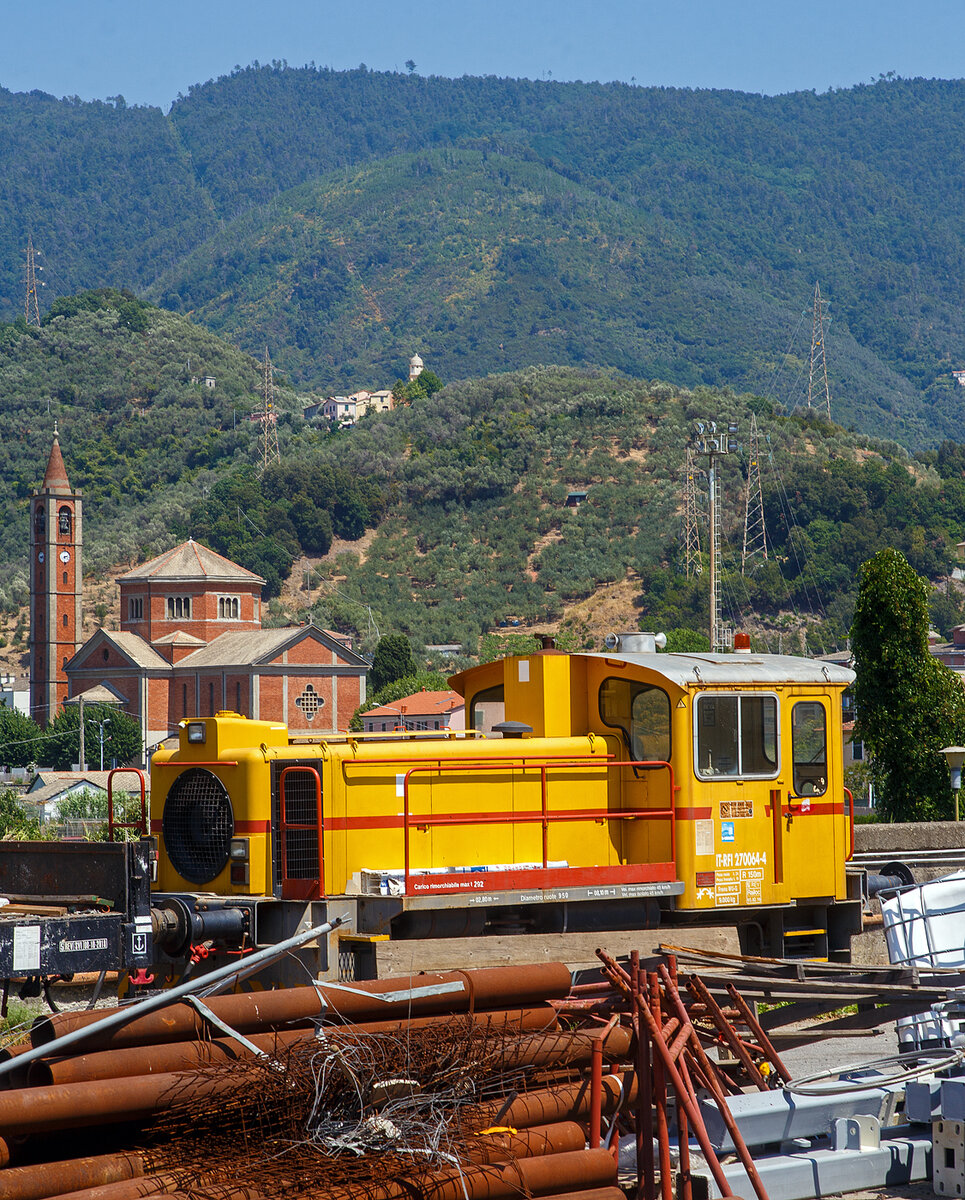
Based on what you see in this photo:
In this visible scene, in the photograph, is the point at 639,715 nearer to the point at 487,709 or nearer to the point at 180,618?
the point at 487,709

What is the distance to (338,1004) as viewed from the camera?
25.3 feet

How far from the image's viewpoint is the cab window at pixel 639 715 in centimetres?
1097

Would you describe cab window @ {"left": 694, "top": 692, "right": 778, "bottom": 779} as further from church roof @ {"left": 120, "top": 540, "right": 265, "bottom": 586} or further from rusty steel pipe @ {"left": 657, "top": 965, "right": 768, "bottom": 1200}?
church roof @ {"left": 120, "top": 540, "right": 265, "bottom": 586}

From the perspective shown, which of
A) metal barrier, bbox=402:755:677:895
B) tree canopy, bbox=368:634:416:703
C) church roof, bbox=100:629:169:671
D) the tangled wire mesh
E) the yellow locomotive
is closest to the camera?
the tangled wire mesh

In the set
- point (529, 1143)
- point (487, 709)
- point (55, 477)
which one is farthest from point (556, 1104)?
point (55, 477)

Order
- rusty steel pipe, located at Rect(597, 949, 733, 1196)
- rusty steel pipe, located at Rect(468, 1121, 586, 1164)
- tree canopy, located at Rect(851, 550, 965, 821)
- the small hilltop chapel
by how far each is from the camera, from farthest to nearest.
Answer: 1. the small hilltop chapel
2. tree canopy, located at Rect(851, 550, 965, 821)
3. rusty steel pipe, located at Rect(597, 949, 733, 1196)
4. rusty steel pipe, located at Rect(468, 1121, 586, 1164)

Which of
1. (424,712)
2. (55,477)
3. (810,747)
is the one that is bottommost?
(810,747)

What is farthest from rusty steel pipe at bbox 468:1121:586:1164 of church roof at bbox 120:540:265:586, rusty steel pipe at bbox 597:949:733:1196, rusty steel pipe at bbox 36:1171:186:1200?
church roof at bbox 120:540:265:586

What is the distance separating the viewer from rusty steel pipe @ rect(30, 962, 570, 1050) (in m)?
7.06

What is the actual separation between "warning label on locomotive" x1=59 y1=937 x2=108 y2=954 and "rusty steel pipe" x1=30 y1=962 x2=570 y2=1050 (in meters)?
0.51

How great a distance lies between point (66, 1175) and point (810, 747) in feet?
23.2

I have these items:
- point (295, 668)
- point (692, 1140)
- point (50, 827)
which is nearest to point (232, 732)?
point (692, 1140)

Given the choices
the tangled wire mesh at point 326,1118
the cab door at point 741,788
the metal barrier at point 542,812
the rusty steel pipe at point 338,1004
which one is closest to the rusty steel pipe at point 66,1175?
the tangled wire mesh at point 326,1118

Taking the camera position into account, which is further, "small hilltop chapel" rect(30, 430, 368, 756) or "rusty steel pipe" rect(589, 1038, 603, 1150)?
"small hilltop chapel" rect(30, 430, 368, 756)
